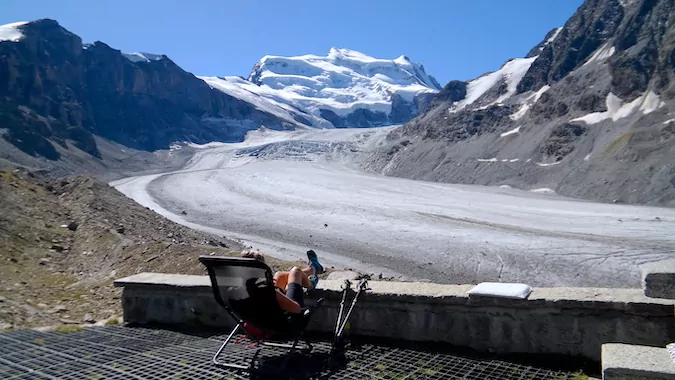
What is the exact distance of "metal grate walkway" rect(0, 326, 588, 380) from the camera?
439 cm

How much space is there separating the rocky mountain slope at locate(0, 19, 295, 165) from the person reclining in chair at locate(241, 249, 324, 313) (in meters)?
70.3

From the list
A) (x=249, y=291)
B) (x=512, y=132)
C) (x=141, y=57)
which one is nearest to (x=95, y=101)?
(x=141, y=57)

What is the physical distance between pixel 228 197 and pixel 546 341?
4316cm

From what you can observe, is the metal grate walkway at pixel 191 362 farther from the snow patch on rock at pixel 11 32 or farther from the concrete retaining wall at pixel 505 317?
the snow patch on rock at pixel 11 32

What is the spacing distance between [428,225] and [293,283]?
27015mm

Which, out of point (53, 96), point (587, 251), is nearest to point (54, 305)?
point (587, 251)

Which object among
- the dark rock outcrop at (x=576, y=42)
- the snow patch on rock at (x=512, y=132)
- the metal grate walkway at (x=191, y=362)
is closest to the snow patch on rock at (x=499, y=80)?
the dark rock outcrop at (x=576, y=42)

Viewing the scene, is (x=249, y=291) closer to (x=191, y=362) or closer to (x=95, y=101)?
(x=191, y=362)

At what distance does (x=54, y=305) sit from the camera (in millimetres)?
9141

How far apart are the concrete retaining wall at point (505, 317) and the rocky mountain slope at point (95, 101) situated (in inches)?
2788

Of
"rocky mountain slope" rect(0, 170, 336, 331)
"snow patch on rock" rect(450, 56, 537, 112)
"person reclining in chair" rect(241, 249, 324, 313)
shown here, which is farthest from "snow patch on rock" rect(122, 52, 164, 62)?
"person reclining in chair" rect(241, 249, 324, 313)

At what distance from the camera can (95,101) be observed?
116 m

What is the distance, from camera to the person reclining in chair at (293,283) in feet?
15.0

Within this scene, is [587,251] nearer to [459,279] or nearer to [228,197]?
[459,279]
